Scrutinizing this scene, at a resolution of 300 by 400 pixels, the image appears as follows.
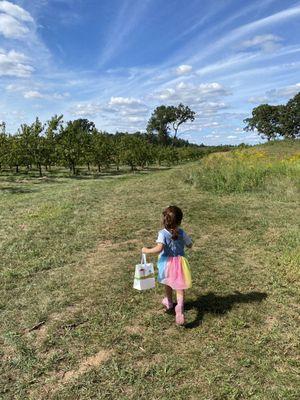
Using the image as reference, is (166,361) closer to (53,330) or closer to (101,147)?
(53,330)

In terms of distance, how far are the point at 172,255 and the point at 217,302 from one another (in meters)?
1.00

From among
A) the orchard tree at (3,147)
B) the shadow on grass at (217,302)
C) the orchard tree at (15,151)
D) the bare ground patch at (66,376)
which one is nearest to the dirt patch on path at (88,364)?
the bare ground patch at (66,376)

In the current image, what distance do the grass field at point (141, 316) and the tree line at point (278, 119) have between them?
63349 mm

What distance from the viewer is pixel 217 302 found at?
521 cm

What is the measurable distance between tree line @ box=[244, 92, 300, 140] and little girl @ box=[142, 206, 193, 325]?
67.7 meters

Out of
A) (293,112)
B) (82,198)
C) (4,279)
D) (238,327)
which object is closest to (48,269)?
(4,279)

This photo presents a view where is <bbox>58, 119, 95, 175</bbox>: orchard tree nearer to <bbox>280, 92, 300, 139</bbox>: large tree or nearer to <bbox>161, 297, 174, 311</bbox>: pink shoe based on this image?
<bbox>161, 297, 174, 311</bbox>: pink shoe

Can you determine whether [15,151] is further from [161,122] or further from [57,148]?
[161,122]

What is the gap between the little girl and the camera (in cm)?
471

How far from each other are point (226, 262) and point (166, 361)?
3.10 meters

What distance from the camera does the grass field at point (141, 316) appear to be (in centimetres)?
364

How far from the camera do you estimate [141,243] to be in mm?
7941

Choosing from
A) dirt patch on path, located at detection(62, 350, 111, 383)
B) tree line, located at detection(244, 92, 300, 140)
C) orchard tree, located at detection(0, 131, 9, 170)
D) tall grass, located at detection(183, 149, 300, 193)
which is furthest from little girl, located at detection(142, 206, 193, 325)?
tree line, located at detection(244, 92, 300, 140)

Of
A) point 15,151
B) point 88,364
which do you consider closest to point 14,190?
point 15,151
